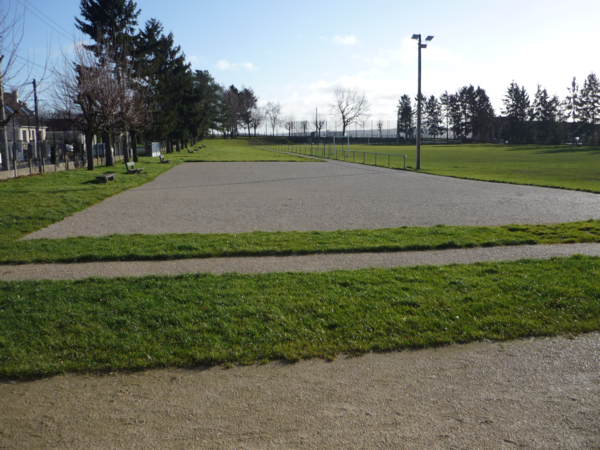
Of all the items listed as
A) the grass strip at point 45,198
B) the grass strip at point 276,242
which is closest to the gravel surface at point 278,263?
the grass strip at point 276,242

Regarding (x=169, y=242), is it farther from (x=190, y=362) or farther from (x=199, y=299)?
(x=190, y=362)

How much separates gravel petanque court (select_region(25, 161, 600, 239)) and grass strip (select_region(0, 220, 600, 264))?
3.58ft

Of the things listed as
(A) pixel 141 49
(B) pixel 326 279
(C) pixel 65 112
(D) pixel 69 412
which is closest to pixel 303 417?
(D) pixel 69 412

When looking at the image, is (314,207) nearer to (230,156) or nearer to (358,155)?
(230,156)

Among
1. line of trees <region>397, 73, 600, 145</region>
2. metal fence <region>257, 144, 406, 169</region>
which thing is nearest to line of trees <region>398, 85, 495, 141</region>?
line of trees <region>397, 73, 600, 145</region>

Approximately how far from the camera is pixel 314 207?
47.9 ft

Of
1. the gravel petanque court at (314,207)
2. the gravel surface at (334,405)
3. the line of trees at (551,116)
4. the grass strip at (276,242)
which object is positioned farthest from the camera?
the line of trees at (551,116)

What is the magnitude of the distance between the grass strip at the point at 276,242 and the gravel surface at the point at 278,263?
28 centimetres

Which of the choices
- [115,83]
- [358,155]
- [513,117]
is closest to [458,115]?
[513,117]

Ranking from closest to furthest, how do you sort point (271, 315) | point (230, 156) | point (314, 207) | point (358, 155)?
point (271, 315), point (314, 207), point (230, 156), point (358, 155)

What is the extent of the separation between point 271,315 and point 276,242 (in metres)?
3.80

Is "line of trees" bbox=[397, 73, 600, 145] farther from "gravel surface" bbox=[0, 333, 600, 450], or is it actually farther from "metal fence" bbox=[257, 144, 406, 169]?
"gravel surface" bbox=[0, 333, 600, 450]

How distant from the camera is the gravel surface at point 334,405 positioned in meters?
3.18

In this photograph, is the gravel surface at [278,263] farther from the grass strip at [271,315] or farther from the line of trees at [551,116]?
the line of trees at [551,116]
